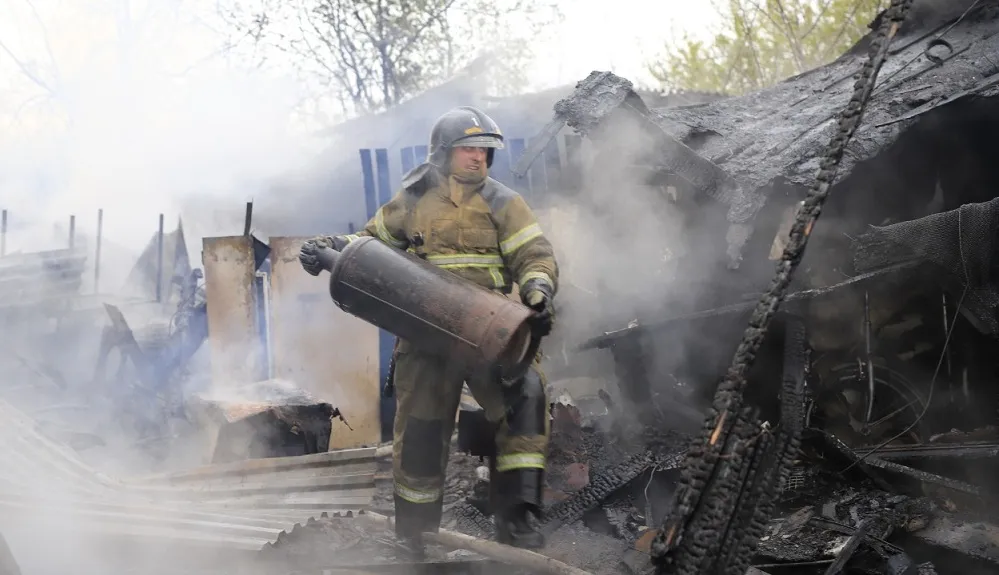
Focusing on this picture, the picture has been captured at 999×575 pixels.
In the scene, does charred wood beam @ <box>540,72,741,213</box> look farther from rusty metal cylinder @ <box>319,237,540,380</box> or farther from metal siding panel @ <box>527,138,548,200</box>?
rusty metal cylinder @ <box>319,237,540,380</box>

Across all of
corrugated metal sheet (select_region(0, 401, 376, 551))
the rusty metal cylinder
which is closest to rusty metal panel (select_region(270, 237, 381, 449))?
corrugated metal sheet (select_region(0, 401, 376, 551))

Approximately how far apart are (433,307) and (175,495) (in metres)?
2.78

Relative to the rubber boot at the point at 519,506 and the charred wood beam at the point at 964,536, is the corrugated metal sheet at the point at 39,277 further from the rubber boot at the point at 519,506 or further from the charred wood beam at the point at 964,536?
the charred wood beam at the point at 964,536

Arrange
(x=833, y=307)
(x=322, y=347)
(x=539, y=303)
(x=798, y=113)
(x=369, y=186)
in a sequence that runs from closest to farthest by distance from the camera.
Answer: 1. (x=539, y=303)
2. (x=833, y=307)
3. (x=798, y=113)
4. (x=322, y=347)
5. (x=369, y=186)

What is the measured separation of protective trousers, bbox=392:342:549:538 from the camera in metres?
3.48

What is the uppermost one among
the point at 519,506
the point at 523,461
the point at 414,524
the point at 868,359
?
the point at 868,359

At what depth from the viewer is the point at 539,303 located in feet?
10.8

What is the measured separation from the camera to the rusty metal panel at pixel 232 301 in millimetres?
7016

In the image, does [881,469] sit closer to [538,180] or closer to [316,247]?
[316,247]

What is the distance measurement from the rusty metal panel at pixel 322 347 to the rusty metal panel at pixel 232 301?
0.26 m

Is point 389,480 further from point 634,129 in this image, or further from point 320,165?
point 320,165

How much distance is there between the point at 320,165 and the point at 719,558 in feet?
43.9

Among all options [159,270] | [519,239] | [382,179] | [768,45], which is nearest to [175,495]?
[519,239]

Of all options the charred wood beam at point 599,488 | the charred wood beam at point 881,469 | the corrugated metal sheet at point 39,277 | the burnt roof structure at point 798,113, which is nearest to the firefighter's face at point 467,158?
the charred wood beam at point 599,488
